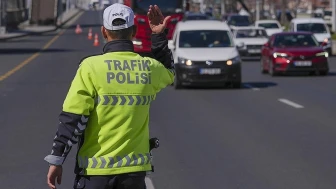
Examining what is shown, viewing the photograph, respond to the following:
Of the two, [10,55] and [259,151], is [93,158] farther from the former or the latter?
[10,55]

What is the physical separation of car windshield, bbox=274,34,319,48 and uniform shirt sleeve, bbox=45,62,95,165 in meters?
25.4

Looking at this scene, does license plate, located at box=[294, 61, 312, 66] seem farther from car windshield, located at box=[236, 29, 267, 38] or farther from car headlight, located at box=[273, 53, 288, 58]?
car windshield, located at box=[236, 29, 267, 38]

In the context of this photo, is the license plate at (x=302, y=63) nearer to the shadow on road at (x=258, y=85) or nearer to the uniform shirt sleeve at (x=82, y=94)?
the shadow on road at (x=258, y=85)

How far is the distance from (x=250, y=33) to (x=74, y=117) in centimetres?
3766

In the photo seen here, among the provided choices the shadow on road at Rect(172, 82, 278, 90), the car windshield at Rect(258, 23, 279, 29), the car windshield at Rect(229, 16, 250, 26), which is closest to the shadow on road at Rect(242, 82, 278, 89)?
the shadow on road at Rect(172, 82, 278, 90)

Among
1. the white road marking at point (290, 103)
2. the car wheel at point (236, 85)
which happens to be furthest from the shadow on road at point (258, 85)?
the white road marking at point (290, 103)

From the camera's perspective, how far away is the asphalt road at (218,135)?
1042 centimetres

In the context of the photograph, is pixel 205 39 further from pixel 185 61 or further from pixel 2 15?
pixel 2 15

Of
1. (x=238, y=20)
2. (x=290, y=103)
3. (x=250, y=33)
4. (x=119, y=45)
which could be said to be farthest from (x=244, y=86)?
(x=238, y=20)

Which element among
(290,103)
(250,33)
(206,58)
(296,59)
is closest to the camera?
(290,103)

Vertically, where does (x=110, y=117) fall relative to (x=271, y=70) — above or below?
above

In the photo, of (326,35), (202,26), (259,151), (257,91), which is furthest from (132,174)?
(326,35)

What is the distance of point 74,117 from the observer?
16.9 ft

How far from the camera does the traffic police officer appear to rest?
5188 millimetres
